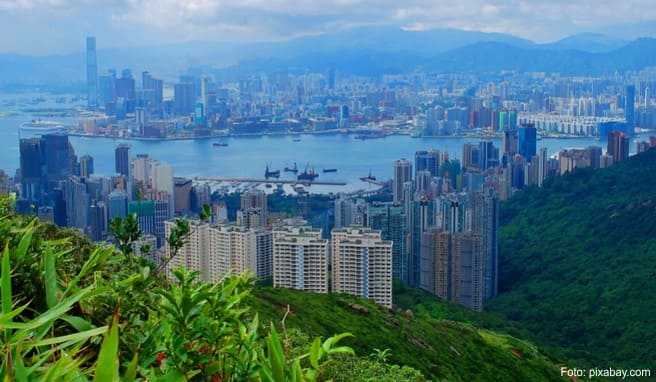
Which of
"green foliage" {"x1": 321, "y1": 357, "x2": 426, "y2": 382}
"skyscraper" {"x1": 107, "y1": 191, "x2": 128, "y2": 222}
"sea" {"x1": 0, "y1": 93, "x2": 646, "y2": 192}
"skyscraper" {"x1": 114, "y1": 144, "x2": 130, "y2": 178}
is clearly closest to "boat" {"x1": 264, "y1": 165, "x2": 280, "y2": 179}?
"sea" {"x1": 0, "y1": 93, "x2": 646, "y2": 192}

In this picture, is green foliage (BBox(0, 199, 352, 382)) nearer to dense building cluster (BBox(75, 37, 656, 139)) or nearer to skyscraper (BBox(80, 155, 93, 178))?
skyscraper (BBox(80, 155, 93, 178))

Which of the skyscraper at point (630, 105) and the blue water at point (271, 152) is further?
the skyscraper at point (630, 105)

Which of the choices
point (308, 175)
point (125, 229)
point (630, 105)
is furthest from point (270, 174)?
point (125, 229)

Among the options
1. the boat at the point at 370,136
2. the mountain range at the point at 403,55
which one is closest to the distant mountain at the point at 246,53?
the mountain range at the point at 403,55

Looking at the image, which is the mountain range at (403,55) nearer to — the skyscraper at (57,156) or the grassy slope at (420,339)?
the skyscraper at (57,156)

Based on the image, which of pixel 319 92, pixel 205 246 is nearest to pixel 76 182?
pixel 205 246

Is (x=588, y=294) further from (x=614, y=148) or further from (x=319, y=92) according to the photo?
(x=319, y=92)

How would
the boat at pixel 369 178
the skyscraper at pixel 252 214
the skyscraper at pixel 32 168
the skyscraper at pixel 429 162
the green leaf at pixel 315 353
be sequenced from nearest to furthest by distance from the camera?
1. the green leaf at pixel 315 353
2. the skyscraper at pixel 252 214
3. the skyscraper at pixel 32 168
4. the skyscraper at pixel 429 162
5. the boat at pixel 369 178

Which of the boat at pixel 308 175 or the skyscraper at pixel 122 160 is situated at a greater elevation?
the skyscraper at pixel 122 160
